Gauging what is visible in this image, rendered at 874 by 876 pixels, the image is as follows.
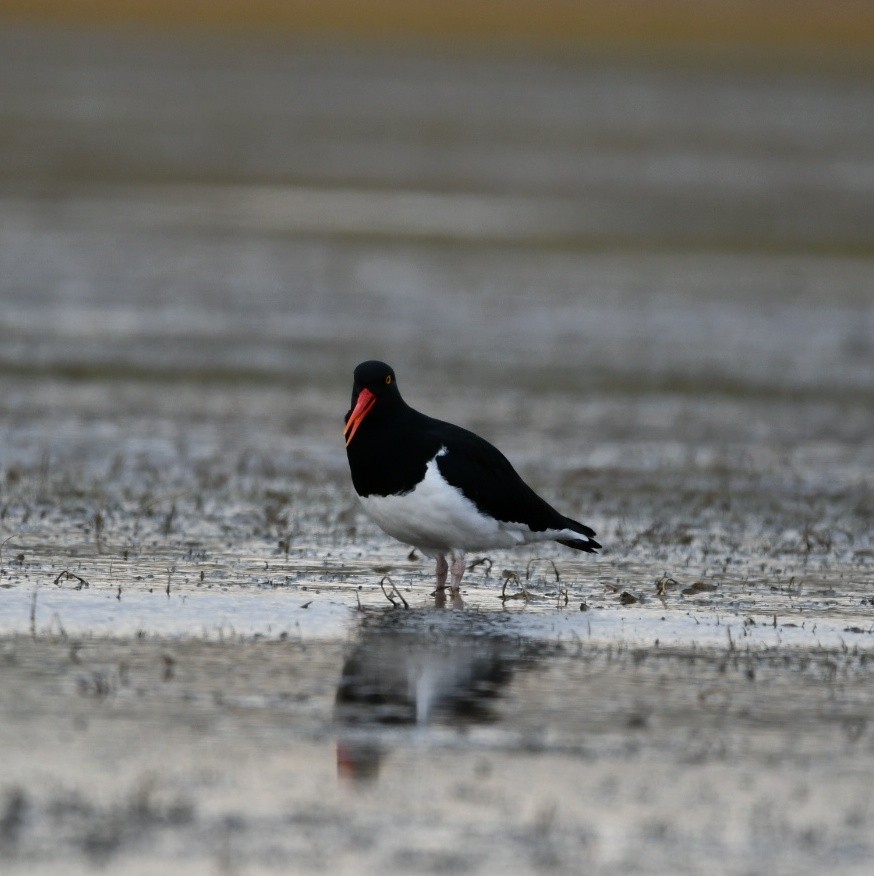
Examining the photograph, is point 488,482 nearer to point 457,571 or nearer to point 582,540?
point 457,571

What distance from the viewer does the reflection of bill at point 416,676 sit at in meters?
7.20

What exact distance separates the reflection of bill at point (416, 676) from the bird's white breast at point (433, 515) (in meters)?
0.48

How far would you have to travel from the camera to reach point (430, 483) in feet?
32.4

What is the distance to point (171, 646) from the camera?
8484 millimetres

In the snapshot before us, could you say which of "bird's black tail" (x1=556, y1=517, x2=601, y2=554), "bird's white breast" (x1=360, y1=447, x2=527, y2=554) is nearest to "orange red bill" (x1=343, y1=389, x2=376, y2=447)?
"bird's white breast" (x1=360, y1=447, x2=527, y2=554)

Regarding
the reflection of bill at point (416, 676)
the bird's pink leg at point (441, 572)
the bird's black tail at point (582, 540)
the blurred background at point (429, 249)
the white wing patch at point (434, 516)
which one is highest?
the blurred background at point (429, 249)

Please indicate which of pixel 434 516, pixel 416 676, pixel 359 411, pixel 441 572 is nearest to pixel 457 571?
pixel 441 572

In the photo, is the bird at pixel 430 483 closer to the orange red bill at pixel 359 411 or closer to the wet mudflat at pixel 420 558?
the orange red bill at pixel 359 411

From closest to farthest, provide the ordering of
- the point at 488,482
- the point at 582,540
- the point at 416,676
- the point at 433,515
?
the point at 416,676, the point at 433,515, the point at 488,482, the point at 582,540

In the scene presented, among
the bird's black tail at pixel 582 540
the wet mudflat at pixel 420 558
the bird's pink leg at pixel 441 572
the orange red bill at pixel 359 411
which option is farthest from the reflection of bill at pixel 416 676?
the bird's black tail at pixel 582 540

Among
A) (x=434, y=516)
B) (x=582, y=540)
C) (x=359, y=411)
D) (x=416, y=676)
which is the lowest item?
(x=416, y=676)

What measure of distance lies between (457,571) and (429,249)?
842 inches

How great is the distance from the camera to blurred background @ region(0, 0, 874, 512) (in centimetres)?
1859

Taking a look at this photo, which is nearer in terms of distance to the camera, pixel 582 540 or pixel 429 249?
pixel 582 540
